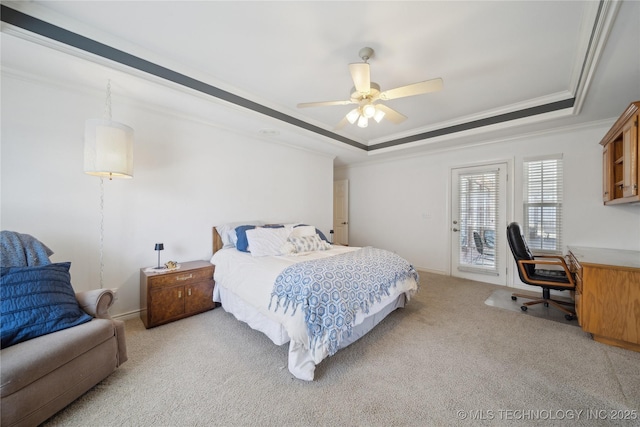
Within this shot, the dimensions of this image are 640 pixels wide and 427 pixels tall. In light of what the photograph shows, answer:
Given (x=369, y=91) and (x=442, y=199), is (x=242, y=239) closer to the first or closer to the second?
(x=369, y=91)

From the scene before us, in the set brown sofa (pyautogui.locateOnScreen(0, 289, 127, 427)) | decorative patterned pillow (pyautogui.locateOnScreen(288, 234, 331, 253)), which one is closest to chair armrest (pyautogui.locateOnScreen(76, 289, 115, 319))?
brown sofa (pyautogui.locateOnScreen(0, 289, 127, 427))

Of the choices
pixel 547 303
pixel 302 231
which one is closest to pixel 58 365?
pixel 302 231

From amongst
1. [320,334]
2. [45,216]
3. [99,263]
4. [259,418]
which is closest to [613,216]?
[320,334]

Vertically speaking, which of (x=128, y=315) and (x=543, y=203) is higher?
(x=543, y=203)

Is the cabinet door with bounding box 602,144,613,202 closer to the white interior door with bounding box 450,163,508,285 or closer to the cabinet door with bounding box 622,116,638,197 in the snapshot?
the cabinet door with bounding box 622,116,638,197

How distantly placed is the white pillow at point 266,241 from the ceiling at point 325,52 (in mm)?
1494

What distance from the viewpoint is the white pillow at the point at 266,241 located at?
2.91 m

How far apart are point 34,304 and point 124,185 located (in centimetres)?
154

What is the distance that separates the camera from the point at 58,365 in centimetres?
139

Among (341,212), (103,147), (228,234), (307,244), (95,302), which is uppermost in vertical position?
(103,147)

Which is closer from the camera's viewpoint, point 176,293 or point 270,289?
point 270,289

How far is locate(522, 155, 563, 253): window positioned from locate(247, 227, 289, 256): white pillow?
3753mm

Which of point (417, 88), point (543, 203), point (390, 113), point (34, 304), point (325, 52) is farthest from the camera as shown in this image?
point (543, 203)

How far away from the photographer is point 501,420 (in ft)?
4.66
